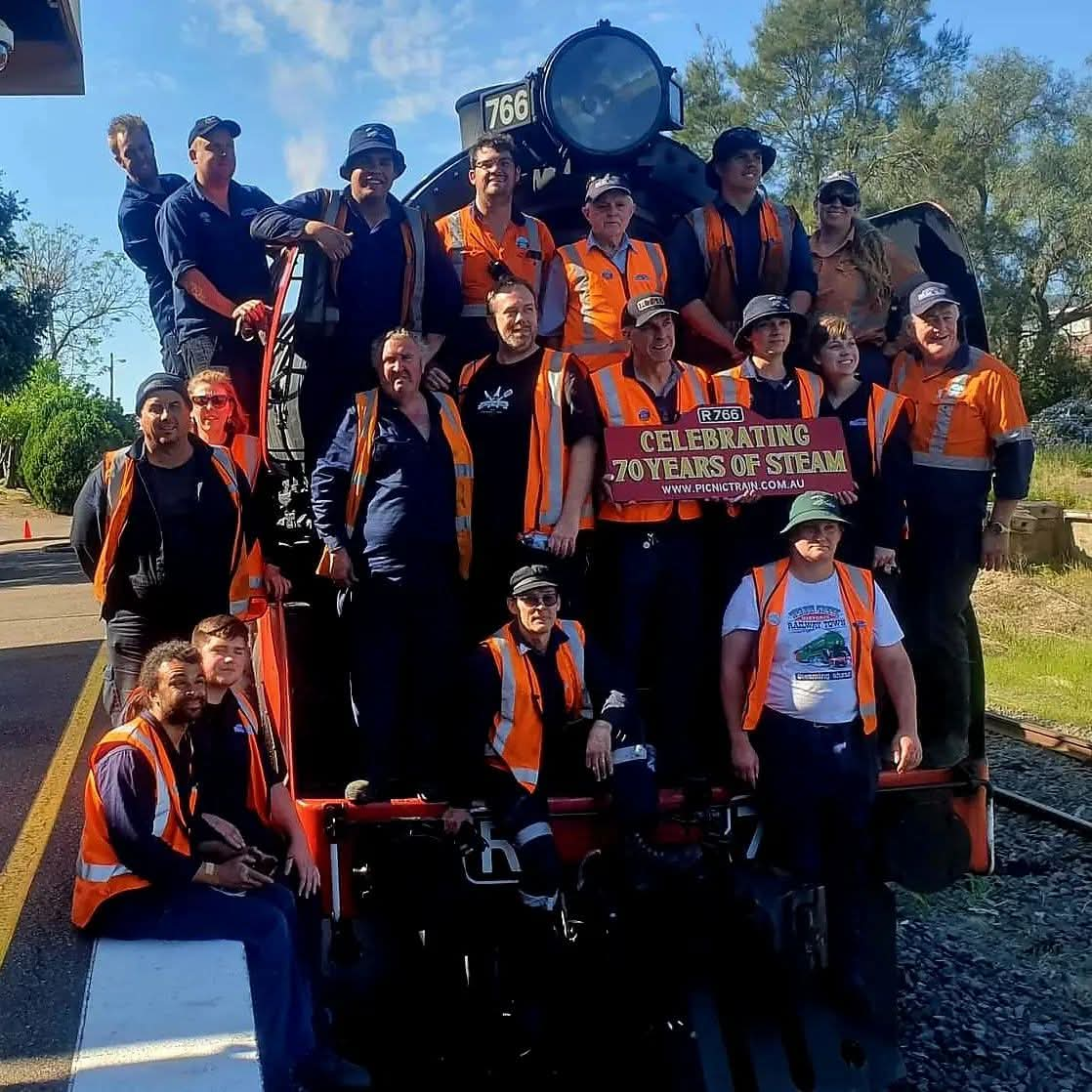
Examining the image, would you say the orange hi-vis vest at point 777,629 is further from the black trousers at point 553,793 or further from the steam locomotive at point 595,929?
the black trousers at point 553,793

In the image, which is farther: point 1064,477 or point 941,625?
point 1064,477

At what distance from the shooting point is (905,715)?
4.02 meters

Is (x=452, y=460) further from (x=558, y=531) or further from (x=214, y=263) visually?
(x=214, y=263)

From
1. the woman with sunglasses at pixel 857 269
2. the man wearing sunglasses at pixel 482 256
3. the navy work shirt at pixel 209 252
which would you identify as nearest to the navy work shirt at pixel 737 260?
the woman with sunglasses at pixel 857 269

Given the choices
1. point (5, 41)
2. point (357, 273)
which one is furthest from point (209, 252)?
point (5, 41)

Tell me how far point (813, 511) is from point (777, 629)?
0.43 m

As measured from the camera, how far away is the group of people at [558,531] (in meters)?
3.81

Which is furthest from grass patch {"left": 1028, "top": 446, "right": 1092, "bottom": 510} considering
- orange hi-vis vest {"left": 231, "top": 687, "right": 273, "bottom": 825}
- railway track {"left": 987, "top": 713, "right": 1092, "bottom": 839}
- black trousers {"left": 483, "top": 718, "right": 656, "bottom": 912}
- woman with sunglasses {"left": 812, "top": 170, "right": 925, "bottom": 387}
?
orange hi-vis vest {"left": 231, "top": 687, "right": 273, "bottom": 825}

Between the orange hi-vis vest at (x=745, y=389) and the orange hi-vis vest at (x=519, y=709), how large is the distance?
3.98 feet

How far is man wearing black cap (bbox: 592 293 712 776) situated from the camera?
4.20m

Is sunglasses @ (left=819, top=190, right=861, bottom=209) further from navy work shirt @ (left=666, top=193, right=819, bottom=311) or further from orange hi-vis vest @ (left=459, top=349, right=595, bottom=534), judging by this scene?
orange hi-vis vest @ (left=459, top=349, right=595, bottom=534)

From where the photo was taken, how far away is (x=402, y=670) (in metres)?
4.03

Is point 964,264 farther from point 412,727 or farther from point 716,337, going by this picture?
point 412,727

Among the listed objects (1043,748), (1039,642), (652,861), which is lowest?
(1043,748)
